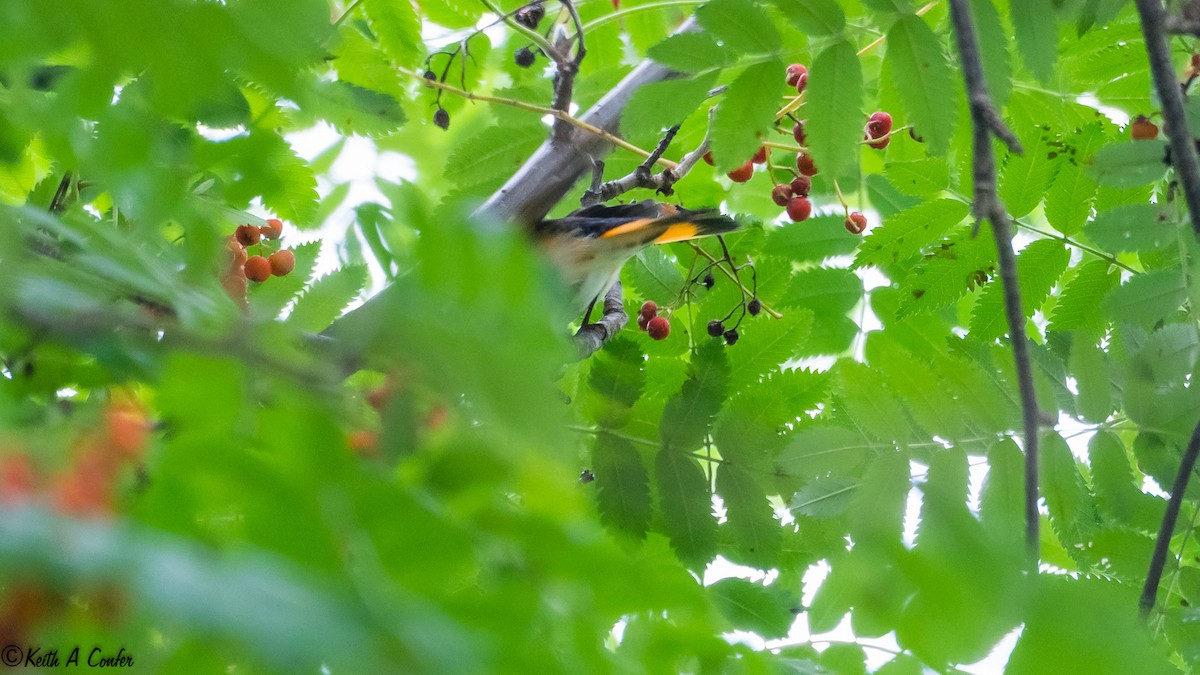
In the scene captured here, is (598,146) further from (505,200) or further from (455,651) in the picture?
(455,651)

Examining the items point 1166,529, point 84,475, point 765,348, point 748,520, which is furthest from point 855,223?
point 84,475

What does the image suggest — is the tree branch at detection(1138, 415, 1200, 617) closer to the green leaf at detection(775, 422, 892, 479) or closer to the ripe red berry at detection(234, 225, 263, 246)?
the green leaf at detection(775, 422, 892, 479)

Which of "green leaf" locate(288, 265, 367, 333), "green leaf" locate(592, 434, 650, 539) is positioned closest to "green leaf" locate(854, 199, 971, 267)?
"green leaf" locate(592, 434, 650, 539)

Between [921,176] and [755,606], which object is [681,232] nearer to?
[921,176]

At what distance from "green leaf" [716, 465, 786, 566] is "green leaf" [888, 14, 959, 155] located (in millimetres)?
812

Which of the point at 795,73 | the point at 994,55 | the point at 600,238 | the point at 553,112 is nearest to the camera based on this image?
the point at 994,55

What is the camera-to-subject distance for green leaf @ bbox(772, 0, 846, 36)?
2.07 meters

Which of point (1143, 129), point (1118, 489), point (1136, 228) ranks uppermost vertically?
point (1143, 129)

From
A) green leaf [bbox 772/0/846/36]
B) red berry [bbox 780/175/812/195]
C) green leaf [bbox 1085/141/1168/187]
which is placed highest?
green leaf [bbox 772/0/846/36]

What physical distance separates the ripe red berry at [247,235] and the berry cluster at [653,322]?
102cm

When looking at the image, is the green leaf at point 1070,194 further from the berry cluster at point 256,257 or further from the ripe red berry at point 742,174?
the berry cluster at point 256,257

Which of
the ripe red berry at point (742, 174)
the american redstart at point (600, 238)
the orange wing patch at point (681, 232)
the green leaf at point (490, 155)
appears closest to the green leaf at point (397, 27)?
the green leaf at point (490, 155)

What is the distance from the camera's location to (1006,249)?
4.62 ft

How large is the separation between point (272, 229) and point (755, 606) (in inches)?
57.1
